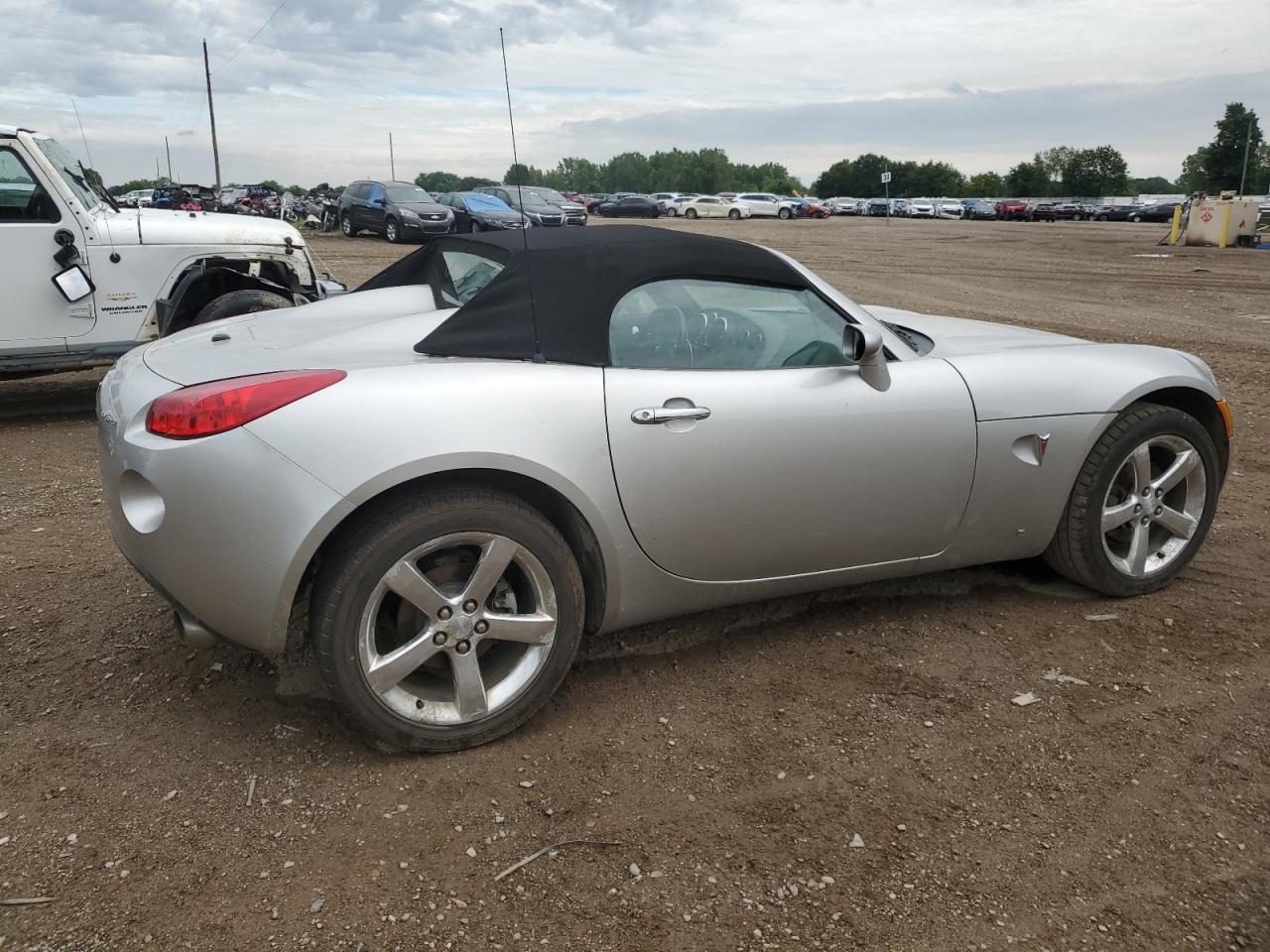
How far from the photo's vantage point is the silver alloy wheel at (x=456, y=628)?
8.61 ft

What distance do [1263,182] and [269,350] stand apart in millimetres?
105235

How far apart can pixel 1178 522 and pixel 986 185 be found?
388 feet

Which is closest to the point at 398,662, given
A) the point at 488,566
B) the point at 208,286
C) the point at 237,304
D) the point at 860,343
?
the point at 488,566

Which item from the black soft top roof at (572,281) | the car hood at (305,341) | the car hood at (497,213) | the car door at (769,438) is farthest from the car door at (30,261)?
the car hood at (497,213)

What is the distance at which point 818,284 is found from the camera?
338cm

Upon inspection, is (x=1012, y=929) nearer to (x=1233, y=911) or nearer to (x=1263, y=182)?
(x=1233, y=911)

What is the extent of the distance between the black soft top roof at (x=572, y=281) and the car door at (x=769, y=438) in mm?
51

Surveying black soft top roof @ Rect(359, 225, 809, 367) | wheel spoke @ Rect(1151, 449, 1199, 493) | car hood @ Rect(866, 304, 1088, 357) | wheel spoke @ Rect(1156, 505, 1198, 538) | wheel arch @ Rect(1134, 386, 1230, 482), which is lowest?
wheel spoke @ Rect(1156, 505, 1198, 538)

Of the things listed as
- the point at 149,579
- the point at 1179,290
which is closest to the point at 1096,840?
the point at 149,579

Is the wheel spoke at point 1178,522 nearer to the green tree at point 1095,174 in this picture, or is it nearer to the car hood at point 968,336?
the car hood at point 968,336

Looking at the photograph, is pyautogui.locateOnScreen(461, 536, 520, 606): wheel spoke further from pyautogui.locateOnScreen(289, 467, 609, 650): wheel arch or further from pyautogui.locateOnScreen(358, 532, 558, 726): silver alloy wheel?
pyautogui.locateOnScreen(289, 467, 609, 650): wheel arch

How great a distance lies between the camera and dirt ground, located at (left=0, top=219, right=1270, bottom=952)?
7.17 ft

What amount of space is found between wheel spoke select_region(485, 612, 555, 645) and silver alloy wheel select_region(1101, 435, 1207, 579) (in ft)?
7.08

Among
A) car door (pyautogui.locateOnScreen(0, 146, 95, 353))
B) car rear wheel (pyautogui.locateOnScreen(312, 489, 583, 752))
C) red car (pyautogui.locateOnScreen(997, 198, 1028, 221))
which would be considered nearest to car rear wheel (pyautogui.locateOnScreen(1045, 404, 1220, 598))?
car rear wheel (pyautogui.locateOnScreen(312, 489, 583, 752))
